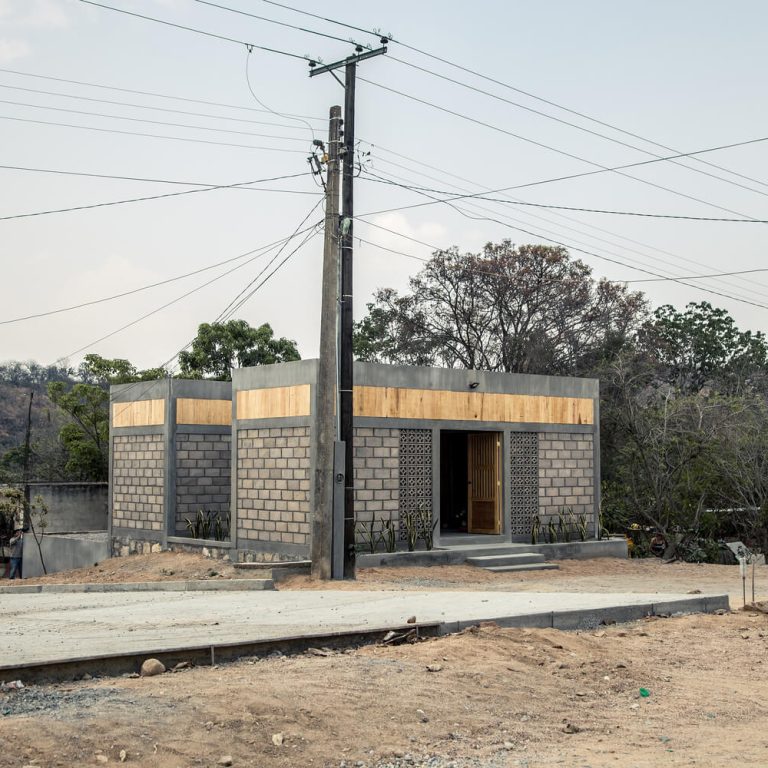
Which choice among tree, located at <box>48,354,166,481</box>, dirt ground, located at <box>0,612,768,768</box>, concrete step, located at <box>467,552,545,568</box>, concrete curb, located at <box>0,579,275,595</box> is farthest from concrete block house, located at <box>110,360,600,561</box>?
tree, located at <box>48,354,166,481</box>

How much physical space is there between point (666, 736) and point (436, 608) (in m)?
5.01

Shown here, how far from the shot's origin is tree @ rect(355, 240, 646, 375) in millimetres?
45500

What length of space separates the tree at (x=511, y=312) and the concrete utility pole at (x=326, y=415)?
26.6m

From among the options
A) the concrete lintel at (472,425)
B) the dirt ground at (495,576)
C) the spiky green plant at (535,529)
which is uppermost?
the concrete lintel at (472,425)

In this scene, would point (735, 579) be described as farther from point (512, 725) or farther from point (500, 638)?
point (512, 725)

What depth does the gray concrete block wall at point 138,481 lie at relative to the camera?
26.5m

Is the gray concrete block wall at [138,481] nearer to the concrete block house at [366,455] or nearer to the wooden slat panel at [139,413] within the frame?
the concrete block house at [366,455]

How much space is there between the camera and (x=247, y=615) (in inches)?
506

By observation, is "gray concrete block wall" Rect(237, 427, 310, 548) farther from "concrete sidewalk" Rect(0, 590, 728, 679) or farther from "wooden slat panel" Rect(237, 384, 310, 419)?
"concrete sidewalk" Rect(0, 590, 728, 679)

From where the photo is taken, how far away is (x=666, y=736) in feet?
27.6

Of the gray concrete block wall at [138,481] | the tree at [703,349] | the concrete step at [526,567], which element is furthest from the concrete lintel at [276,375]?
the tree at [703,349]

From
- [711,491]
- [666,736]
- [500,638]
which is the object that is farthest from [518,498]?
[666,736]

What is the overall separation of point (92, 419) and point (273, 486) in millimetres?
22323

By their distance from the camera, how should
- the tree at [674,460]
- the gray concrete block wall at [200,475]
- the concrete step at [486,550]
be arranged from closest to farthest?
the concrete step at [486,550], the gray concrete block wall at [200,475], the tree at [674,460]
